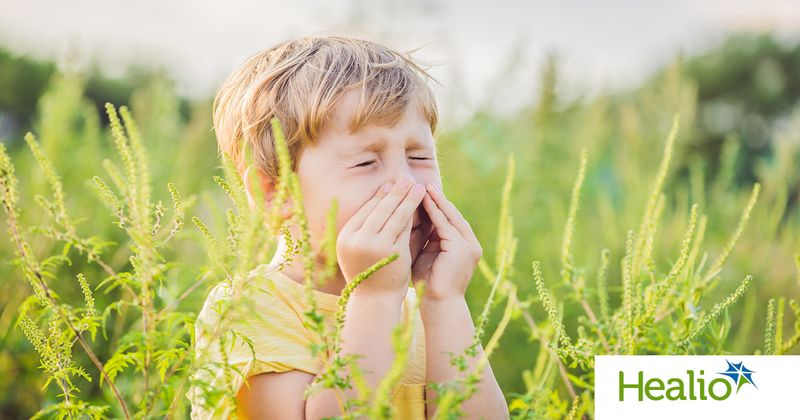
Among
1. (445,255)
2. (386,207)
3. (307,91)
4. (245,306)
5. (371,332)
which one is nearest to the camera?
(245,306)

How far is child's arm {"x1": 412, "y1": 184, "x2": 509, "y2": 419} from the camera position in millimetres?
1910

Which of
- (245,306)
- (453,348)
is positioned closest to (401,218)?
(453,348)

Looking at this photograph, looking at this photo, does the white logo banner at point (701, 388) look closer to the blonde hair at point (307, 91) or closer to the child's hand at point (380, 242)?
the child's hand at point (380, 242)

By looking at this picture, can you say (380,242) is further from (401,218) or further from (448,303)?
(448,303)

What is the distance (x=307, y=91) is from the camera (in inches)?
83.6

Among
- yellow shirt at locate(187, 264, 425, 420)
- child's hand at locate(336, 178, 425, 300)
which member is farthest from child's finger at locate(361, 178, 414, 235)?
yellow shirt at locate(187, 264, 425, 420)

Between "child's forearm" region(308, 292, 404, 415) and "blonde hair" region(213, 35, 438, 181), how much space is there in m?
0.45

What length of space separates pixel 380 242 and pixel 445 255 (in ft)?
0.77

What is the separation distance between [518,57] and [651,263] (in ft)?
8.25

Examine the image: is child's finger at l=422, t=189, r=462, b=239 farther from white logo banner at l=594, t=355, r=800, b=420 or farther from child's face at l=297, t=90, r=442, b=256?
white logo banner at l=594, t=355, r=800, b=420

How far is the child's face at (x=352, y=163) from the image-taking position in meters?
2.00

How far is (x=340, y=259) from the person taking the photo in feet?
6.06

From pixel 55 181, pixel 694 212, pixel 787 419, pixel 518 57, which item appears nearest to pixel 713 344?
pixel 787 419

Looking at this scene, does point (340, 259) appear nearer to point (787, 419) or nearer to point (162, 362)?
point (162, 362)
